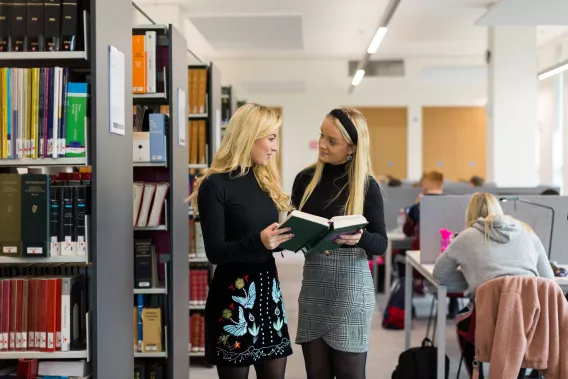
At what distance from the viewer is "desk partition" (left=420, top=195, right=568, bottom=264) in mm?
4402

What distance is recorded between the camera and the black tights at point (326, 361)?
2355 millimetres

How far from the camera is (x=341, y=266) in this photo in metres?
2.40

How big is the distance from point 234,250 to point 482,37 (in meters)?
10.4

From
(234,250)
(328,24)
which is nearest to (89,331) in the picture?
(234,250)

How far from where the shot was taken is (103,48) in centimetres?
244

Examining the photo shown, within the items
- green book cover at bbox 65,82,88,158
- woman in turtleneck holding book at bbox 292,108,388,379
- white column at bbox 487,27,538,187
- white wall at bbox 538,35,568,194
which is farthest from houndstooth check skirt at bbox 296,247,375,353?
white wall at bbox 538,35,568,194

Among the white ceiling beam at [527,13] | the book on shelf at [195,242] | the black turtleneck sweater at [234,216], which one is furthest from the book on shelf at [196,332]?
the white ceiling beam at [527,13]

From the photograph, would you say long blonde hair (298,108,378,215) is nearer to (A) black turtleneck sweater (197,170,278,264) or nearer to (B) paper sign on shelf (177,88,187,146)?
(A) black turtleneck sweater (197,170,278,264)

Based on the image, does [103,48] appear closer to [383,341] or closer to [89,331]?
[89,331]

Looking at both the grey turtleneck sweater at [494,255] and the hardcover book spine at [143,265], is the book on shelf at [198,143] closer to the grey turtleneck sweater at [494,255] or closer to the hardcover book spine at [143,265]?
the hardcover book spine at [143,265]

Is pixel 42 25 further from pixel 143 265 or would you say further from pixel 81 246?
pixel 143 265

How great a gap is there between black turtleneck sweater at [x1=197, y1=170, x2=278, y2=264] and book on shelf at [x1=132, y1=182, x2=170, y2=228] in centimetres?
156

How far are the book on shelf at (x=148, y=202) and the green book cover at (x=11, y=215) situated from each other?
1.41 metres

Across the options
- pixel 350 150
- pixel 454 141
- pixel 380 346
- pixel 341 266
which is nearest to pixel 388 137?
pixel 454 141
